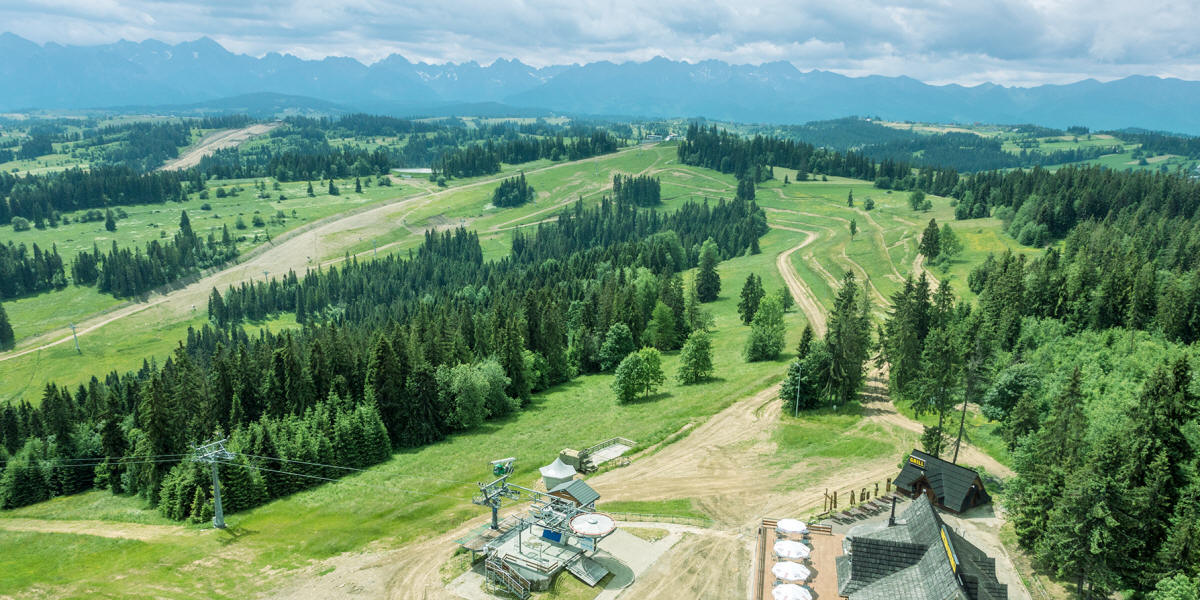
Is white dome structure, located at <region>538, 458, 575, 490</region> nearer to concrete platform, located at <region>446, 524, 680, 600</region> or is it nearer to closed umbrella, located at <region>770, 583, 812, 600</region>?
concrete platform, located at <region>446, 524, 680, 600</region>

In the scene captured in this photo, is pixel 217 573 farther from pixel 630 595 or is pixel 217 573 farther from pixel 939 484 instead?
pixel 939 484

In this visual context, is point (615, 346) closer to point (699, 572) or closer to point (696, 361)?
point (696, 361)

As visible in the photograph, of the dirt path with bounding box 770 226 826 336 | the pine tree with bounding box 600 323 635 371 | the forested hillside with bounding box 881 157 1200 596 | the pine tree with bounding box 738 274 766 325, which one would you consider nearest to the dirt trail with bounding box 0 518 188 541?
the pine tree with bounding box 600 323 635 371

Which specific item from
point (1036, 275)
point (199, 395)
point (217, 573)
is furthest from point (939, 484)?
point (199, 395)

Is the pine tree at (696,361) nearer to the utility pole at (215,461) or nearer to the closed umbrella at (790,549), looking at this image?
the closed umbrella at (790,549)

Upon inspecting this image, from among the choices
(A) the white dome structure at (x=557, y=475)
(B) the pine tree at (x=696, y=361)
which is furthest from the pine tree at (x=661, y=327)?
(A) the white dome structure at (x=557, y=475)

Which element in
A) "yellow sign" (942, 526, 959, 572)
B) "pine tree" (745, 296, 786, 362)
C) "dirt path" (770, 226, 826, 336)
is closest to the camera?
"yellow sign" (942, 526, 959, 572)

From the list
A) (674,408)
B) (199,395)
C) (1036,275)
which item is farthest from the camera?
(1036,275)
